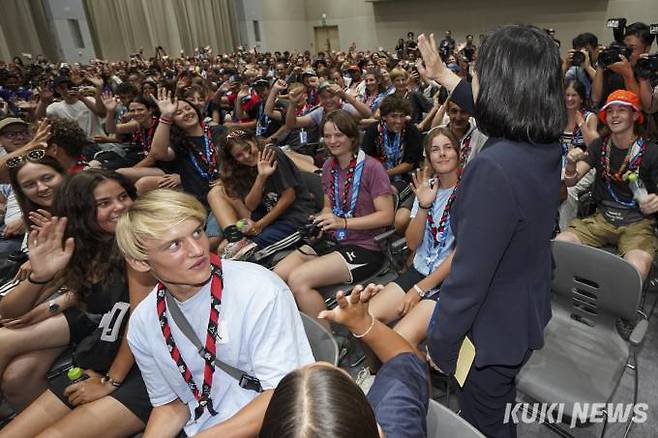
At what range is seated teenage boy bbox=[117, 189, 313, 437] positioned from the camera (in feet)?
4.16

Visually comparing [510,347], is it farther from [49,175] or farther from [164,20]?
[164,20]

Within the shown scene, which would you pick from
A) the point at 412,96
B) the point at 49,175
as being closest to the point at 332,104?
the point at 412,96

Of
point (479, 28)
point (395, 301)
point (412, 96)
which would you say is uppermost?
point (479, 28)

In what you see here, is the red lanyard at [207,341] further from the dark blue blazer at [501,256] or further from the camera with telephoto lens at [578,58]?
the camera with telephoto lens at [578,58]

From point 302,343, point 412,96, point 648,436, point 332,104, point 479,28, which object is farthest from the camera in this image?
point 479,28

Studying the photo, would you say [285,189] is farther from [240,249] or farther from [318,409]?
[318,409]

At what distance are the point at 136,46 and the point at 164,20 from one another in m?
1.88

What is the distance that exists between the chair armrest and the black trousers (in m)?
0.58

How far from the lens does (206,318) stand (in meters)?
1.32

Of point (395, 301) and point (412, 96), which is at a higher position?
point (412, 96)

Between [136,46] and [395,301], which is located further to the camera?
[136,46]

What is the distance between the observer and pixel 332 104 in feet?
15.4

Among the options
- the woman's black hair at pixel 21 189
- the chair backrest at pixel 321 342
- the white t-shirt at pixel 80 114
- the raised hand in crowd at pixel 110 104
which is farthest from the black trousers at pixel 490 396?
the white t-shirt at pixel 80 114

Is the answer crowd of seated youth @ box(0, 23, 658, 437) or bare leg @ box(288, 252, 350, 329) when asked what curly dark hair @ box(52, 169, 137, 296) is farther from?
bare leg @ box(288, 252, 350, 329)
